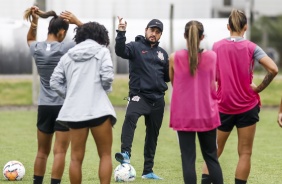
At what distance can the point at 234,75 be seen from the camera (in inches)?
408

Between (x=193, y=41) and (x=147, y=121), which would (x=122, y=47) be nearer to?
(x=147, y=121)

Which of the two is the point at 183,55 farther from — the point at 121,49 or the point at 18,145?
the point at 18,145

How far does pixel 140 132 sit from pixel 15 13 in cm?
1519

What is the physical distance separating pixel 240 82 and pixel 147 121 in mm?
2765

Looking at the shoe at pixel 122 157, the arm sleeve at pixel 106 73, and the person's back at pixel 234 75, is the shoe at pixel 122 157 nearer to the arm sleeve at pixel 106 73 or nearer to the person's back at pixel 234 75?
the person's back at pixel 234 75

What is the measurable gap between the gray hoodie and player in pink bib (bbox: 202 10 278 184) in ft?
4.50

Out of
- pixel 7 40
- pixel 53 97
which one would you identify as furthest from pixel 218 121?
pixel 7 40

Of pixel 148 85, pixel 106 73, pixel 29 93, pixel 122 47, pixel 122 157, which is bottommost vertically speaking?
pixel 29 93

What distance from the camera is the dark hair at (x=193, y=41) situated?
31.0 feet

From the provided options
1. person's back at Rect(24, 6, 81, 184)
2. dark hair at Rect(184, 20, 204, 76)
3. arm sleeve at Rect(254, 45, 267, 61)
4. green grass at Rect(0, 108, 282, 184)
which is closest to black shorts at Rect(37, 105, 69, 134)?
person's back at Rect(24, 6, 81, 184)

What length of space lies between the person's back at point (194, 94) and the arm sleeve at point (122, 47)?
2.38m

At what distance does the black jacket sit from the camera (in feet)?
41.6

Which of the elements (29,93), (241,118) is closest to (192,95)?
(241,118)

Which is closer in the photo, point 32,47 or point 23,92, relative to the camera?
point 32,47
